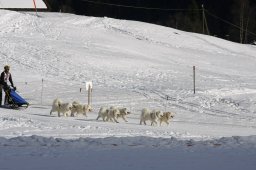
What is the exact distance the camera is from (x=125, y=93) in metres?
27.3

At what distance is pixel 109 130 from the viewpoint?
1641cm

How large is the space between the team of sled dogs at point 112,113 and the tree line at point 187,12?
154 feet

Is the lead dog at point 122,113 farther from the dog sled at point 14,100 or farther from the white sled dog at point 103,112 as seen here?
the dog sled at point 14,100

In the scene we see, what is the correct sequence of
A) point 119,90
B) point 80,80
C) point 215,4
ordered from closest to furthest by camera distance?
point 119,90, point 80,80, point 215,4

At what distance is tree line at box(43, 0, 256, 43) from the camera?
70938mm

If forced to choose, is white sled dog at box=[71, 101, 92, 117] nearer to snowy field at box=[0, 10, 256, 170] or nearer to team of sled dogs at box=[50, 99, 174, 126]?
team of sled dogs at box=[50, 99, 174, 126]

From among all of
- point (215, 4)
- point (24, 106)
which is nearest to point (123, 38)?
point (24, 106)

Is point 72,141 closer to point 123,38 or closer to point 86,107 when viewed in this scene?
point 86,107

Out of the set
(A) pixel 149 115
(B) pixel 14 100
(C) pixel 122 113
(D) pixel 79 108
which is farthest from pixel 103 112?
(B) pixel 14 100

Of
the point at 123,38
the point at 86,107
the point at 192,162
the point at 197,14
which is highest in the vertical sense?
the point at 197,14

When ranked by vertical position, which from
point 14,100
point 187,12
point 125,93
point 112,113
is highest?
point 187,12

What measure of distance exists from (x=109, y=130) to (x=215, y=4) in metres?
69.6

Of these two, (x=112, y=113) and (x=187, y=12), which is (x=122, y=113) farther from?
(x=187, y=12)

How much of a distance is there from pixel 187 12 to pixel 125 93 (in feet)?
163
